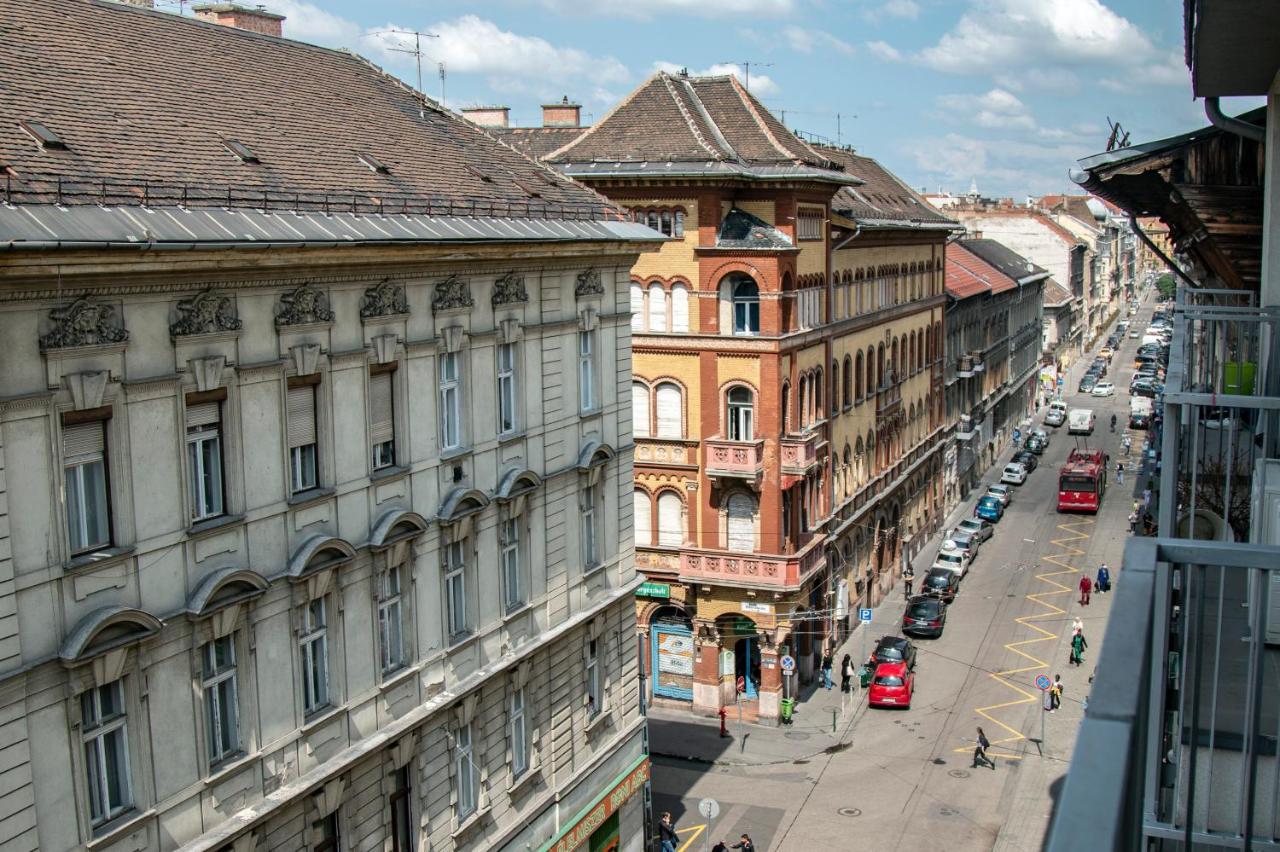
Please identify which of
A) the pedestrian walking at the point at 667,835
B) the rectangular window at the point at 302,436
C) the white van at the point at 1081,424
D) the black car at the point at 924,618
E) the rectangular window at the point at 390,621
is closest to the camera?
the rectangular window at the point at 302,436

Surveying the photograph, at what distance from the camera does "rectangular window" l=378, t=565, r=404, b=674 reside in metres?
20.4

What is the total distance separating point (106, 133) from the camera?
1684 cm

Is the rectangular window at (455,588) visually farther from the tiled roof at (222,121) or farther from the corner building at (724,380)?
the corner building at (724,380)

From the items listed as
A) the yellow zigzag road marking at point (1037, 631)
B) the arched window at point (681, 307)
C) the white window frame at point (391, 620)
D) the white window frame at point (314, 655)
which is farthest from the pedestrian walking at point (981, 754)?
the white window frame at point (314, 655)

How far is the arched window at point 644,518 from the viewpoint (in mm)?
42594

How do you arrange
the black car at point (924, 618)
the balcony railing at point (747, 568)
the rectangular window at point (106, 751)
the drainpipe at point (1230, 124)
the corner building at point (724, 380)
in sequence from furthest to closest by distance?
1. the black car at point (924, 618)
2. the balcony railing at point (747, 568)
3. the corner building at point (724, 380)
4. the rectangular window at point (106, 751)
5. the drainpipe at point (1230, 124)

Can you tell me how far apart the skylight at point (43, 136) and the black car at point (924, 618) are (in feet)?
128

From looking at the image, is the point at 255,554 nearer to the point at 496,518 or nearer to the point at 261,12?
the point at 496,518

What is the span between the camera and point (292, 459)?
60.6 ft

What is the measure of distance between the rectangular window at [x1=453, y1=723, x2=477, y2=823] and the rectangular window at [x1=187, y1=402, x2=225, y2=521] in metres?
7.33

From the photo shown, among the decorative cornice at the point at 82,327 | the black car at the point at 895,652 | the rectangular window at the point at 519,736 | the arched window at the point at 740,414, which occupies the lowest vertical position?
the black car at the point at 895,652

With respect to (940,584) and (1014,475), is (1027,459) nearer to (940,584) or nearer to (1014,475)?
(1014,475)

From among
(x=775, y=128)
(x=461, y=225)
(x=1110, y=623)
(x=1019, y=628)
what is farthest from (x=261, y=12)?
(x=1019, y=628)

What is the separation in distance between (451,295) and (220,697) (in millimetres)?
7537
